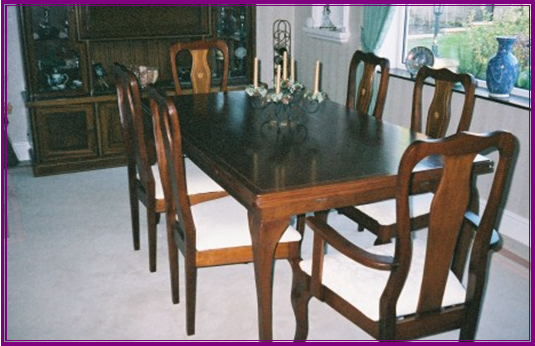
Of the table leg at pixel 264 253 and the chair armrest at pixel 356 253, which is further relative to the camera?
the table leg at pixel 264 253

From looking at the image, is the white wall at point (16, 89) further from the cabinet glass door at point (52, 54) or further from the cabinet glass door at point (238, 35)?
the cabinet glass door at point (238, 35)

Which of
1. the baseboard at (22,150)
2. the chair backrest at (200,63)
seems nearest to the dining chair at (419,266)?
the chair backrest at (200,63)

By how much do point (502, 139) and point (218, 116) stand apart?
157 cm

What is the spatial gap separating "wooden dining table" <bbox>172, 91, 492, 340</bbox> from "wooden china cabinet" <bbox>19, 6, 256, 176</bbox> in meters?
1.65

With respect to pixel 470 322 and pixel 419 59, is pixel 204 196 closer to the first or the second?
pixel 470 322

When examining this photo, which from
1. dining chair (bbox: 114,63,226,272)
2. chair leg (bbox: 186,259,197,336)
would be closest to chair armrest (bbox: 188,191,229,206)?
dining chair (bbox: 114,63,226,272)

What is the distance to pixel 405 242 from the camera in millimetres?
1740

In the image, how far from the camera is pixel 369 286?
195cm

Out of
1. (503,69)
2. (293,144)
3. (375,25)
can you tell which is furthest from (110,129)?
(503,69)

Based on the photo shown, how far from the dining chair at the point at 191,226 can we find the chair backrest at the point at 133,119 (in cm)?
31

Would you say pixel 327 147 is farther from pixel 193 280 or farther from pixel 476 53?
pixel 476 53

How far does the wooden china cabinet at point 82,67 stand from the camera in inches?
168

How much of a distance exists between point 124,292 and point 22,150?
246cm

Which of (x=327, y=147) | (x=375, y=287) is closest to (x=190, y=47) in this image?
(x=327, y=147)
